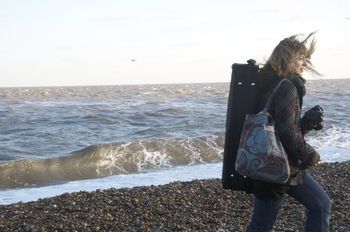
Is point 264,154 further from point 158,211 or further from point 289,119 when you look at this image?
point 158,211

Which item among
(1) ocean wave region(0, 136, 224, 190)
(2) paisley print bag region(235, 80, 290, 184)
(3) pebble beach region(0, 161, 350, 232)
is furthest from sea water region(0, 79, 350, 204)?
(2) paisley print bag region(235, 80, 290, 184)

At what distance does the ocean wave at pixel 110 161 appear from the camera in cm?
1284

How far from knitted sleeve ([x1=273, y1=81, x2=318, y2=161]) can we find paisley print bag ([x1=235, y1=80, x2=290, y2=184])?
0.04 m

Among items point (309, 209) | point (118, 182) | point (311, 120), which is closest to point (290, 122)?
point (311, 120)

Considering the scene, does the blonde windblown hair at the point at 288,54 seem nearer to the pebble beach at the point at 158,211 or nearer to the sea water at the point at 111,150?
the pebble beach at the point at 158,211

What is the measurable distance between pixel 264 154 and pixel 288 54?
69cm

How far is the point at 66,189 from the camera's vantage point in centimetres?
1091

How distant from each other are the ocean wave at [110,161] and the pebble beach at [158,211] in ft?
13.4

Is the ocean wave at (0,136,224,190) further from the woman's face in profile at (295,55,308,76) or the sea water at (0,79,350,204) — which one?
the woman's face in profile at (295,55,308,76)

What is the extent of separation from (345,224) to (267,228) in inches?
104

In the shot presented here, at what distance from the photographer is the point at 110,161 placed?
14.7 metres

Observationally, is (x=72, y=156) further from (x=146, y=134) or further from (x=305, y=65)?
(x=305, y=65)

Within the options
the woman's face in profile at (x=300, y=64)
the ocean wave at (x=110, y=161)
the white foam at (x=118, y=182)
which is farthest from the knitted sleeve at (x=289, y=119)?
the ocean wave at (x=110, y=161)

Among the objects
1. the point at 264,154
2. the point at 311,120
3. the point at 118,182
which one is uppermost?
the point at 311,120
